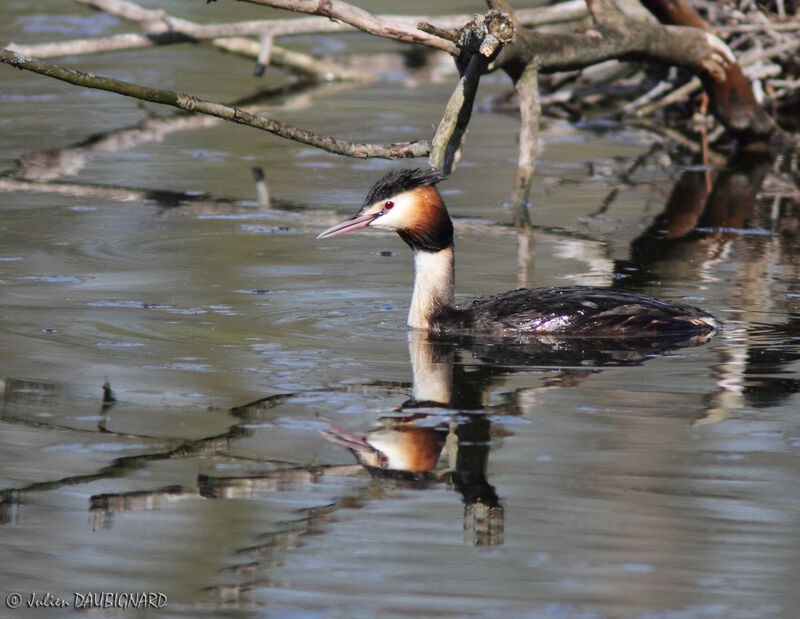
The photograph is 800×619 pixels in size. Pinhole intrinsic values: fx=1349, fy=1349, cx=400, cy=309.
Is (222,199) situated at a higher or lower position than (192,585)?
higher

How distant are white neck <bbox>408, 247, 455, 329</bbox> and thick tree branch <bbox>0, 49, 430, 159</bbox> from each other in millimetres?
737

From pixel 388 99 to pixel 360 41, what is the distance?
17.9ft

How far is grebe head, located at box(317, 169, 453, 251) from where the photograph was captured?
7363mm

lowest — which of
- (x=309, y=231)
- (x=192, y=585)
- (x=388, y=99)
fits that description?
(x=192, y=585)

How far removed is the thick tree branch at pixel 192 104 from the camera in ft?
20.7

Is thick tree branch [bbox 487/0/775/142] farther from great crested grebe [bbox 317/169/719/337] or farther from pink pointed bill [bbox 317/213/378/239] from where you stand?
pink pointed bill [bbox 317/213/378/239]

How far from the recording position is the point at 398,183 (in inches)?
289

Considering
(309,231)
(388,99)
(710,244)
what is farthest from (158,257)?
(388,99)

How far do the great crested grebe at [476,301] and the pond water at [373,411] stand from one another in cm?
18

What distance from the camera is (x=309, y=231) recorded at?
32.5 ft

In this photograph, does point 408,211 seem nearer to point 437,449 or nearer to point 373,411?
point 373,411

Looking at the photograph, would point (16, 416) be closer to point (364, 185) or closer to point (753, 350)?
point (753, 350)

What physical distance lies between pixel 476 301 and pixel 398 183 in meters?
0.81

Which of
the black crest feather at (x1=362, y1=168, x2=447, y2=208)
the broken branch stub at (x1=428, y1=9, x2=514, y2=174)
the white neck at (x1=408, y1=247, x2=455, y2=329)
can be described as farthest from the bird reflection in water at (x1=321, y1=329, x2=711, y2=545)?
the broken branch stub at (x1=428, y1=9, x2=514, y2=174)
